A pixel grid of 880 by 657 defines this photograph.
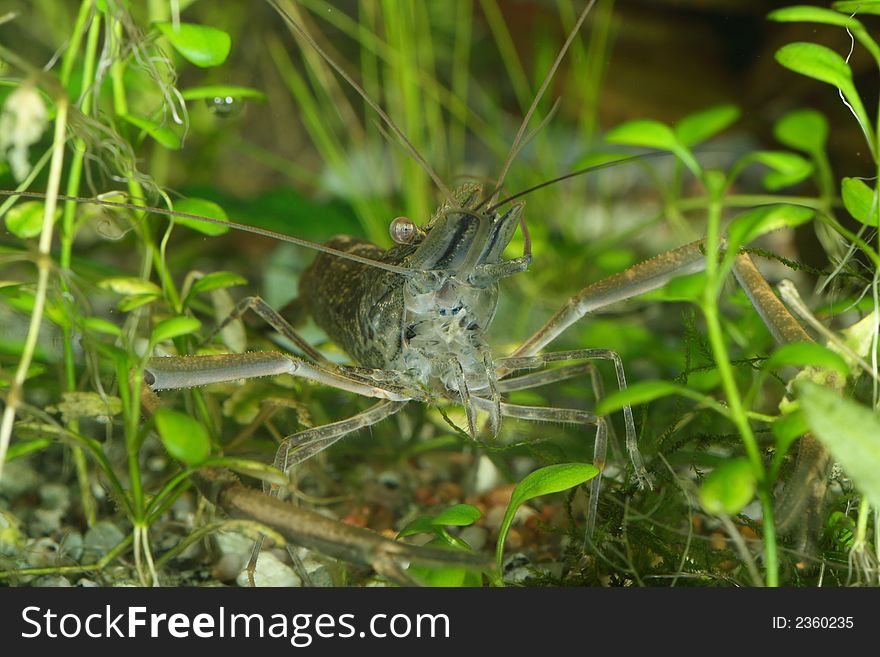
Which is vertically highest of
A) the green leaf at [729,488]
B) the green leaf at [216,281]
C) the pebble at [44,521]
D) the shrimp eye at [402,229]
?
the shrimp eye at [402,229]

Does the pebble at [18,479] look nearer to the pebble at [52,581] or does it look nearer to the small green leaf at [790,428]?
the pebble at [52,581]

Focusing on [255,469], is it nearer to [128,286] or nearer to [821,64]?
[128,286]

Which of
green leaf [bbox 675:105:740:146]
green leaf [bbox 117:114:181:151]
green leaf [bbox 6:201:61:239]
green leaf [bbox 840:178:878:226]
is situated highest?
green leaf [bbox 675:105:740:146]

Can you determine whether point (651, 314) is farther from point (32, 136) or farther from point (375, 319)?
point (32, 136)

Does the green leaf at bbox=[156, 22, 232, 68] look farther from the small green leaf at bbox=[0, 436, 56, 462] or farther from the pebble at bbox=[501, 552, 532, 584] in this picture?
the pebble at bbox=[501, 552, 532, 584]

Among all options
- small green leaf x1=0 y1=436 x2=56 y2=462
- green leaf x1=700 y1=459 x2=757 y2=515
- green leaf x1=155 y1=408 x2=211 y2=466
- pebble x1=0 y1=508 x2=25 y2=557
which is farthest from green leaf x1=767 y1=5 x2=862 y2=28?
pebble x1=0 y1=508 x2=25 y2=557

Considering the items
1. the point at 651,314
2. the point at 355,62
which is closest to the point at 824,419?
the point at 651,314

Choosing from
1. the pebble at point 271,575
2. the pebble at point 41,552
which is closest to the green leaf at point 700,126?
the pebble at point 271,575
